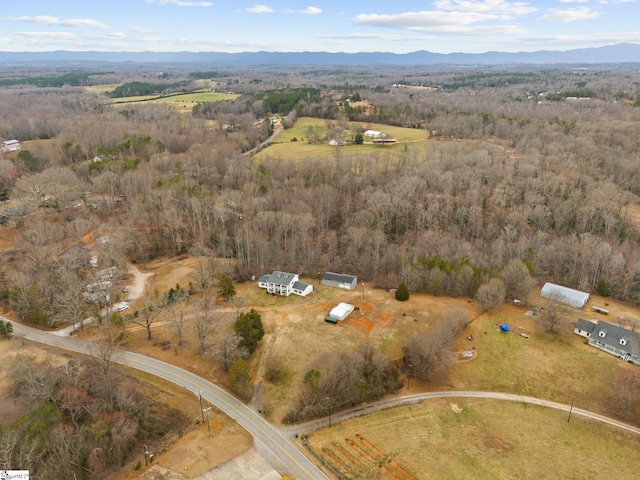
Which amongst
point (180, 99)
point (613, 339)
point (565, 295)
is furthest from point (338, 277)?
point (180, 99)

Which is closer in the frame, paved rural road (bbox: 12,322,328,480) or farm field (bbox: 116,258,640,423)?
paved rural road (bbox: 12,322,328,480)

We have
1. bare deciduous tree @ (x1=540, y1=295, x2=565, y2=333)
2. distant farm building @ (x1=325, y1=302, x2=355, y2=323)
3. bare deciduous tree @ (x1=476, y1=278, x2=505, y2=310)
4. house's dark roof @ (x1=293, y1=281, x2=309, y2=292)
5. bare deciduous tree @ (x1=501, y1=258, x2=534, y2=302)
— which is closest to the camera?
bare deciduous tree @ (x1=540, y1=295, x2=565, y2=333)

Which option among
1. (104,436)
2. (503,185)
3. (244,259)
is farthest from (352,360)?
(503,185)

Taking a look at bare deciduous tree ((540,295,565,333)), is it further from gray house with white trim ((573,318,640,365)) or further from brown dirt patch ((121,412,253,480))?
brown dirt patch ((121,412,253,480))

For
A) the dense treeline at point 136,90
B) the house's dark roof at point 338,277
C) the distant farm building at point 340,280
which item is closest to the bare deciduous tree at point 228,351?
the distant farm building at point 340,280

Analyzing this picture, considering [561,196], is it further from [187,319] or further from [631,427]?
[187,319]

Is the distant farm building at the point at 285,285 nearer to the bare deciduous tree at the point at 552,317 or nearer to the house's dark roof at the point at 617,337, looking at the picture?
the bare deciduous tree at the point at 552,317

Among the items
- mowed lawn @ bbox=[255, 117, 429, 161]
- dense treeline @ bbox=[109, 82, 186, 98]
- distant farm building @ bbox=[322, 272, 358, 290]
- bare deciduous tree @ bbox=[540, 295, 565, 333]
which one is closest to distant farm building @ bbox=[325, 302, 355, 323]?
distant farm building @ bbox=[322, 272, 358, 290]

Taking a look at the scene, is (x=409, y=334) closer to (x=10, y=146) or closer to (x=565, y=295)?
(x=565, y=295)
